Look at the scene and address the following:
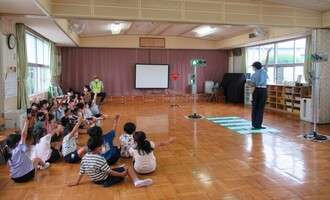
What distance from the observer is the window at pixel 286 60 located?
905 centimetres

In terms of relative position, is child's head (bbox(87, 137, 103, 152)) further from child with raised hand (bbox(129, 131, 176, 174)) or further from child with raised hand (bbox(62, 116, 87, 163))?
child with raised hand (bbox(62, 116, 87, 163))

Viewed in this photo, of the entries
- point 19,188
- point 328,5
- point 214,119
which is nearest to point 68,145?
point 19,188

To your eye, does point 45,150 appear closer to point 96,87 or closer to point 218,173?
point 218,173

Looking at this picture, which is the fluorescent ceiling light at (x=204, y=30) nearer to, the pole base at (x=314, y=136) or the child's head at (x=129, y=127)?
the pole base at (x=314, y=136)

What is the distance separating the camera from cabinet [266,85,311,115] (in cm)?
836

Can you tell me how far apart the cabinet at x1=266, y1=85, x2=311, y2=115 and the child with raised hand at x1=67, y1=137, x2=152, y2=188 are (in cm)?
670

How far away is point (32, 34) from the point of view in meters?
7.46

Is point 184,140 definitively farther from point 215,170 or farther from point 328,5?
point 328,5

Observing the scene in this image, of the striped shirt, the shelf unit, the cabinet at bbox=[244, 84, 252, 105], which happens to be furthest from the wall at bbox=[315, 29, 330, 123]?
the striped shirt

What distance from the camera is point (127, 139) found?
13.7 feet

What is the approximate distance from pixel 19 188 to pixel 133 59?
9.62 metres

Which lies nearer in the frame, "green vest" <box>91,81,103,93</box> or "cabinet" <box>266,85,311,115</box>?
"cabinet" <box>266,85,311,115</box>

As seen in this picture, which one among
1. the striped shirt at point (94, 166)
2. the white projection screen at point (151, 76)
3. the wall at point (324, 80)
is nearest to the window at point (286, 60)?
the wall at point (324, 80)

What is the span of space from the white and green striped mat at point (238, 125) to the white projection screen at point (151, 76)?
5156 millimetres
